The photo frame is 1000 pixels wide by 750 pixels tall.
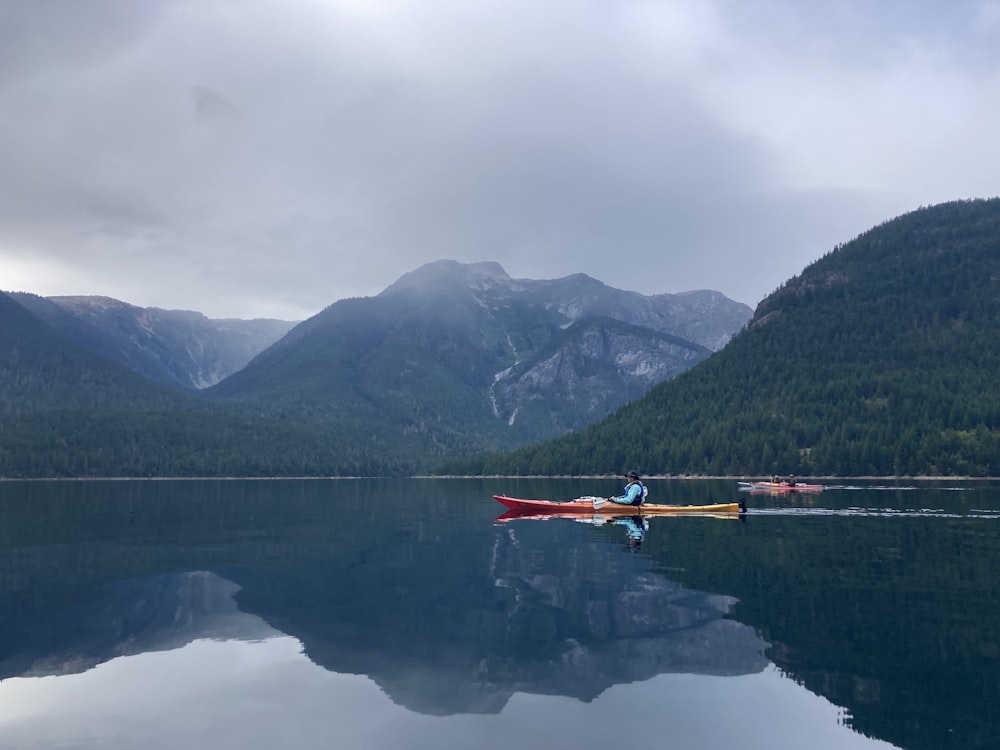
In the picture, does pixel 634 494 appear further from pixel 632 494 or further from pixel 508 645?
pixel 508 645

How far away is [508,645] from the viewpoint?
34469mm

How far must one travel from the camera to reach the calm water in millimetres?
24797

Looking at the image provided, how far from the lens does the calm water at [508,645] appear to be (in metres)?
24.8

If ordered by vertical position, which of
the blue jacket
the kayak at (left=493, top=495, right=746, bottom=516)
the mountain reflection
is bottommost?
the mountain reflection

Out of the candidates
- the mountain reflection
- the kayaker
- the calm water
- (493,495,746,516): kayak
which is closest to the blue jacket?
the kayaker

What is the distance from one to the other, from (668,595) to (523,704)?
19.9 m

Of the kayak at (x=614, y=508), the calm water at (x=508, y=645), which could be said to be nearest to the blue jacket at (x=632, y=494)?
the kayak at (x=614, y=508)

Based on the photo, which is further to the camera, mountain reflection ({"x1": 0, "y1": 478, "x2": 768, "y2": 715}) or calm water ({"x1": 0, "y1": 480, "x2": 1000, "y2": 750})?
mountain reflection ({"x1": 0, "y1": 478, "x2": 768, "y2": 715})

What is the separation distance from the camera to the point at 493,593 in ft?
152

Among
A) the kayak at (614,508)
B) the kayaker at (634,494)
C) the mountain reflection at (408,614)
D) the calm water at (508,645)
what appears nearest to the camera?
the calm water at (508,645)

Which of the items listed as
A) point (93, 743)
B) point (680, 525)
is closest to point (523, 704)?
point (93, 743)

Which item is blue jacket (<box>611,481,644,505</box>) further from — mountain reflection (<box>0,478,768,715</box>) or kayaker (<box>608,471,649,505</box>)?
mountain reflection (<box>0,478,768,715</box>)

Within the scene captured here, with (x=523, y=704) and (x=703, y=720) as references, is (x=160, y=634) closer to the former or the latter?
(x=523, y=704)

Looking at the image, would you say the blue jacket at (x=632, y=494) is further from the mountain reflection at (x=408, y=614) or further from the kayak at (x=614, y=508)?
the mountain reflection at (x=408, y=614)
